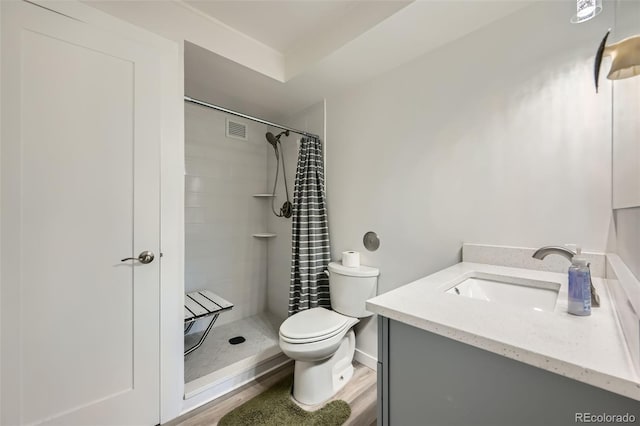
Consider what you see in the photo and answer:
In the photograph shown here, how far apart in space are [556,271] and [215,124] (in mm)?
2654

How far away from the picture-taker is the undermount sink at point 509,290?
1015 mm

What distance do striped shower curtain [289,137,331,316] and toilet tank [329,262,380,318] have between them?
254 mm

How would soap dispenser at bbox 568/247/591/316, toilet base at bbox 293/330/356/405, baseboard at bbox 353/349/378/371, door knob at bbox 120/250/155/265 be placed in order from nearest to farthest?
soap dispenser at bbox 568/247/591/316 < door knob at bbox 120/250/155/265 < toilet base at bbox 293/330/356/405 < baseboard at bbox 353/349/378/371

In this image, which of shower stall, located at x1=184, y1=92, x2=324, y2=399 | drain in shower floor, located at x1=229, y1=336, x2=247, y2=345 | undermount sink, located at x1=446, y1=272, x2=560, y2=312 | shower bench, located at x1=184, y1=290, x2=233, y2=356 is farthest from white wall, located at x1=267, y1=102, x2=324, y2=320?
undermount sink, located at x1=446, y1=272, x2=560, y2=312

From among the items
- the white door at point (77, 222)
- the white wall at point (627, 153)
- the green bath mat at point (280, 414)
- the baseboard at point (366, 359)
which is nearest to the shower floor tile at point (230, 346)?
the green bath mat at point (280, 414)

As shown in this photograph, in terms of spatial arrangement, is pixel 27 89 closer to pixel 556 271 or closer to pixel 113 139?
pixel 113 139

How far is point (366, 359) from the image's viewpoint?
6.46ft

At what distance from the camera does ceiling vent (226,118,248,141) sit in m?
2.56

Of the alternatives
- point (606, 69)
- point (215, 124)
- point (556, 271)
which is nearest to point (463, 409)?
point (556, 271)

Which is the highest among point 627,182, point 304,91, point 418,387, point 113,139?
point 304,91

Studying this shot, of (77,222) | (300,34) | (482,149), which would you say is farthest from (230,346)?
(300,34)

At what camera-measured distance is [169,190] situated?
1.46 m

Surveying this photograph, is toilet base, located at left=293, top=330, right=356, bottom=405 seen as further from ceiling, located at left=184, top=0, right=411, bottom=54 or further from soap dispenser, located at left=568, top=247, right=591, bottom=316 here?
ceiling, located at left=184, top=0, right=411, bottom=54

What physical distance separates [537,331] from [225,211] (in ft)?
8.05
